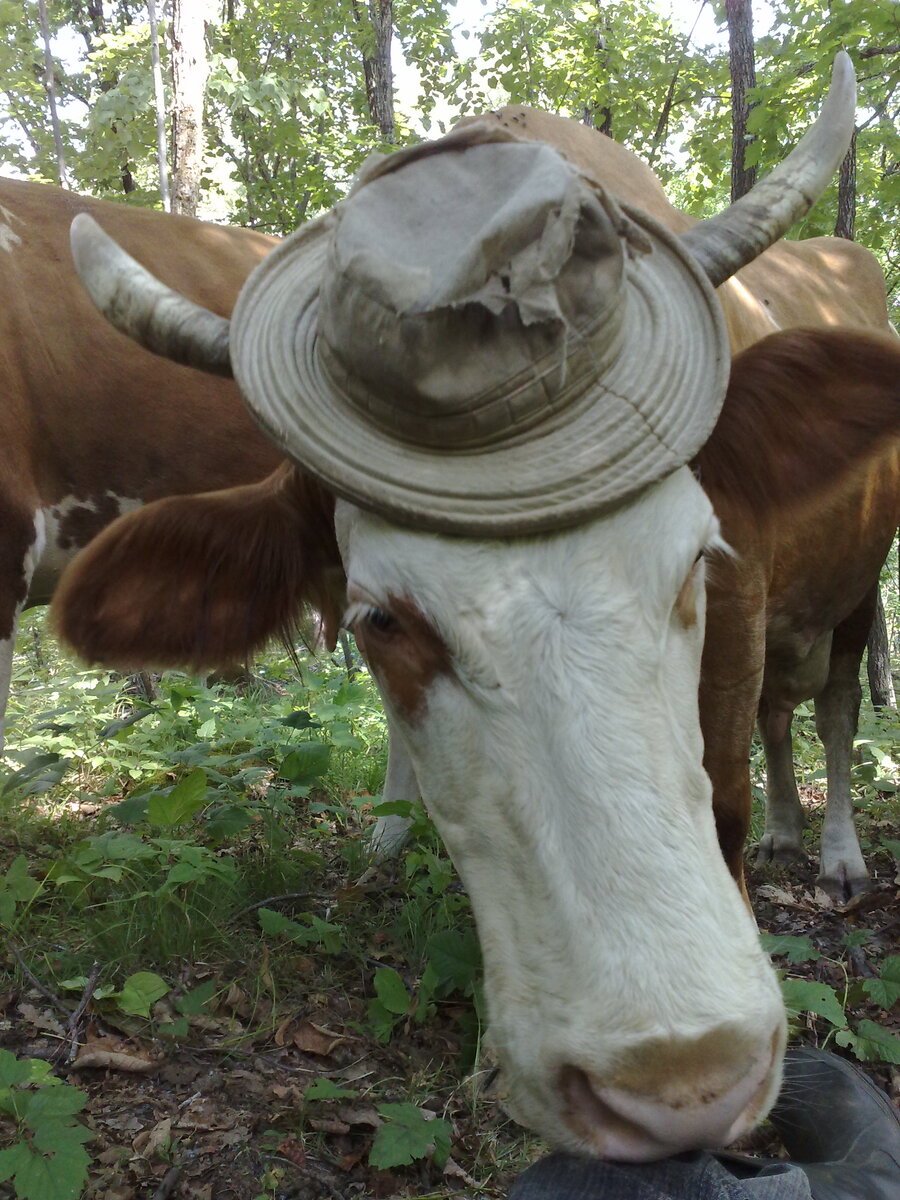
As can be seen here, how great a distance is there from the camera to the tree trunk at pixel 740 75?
7305mm

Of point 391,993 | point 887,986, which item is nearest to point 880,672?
point 887,986

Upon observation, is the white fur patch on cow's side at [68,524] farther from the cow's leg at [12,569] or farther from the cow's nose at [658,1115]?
the cow's nose at [658,1115]

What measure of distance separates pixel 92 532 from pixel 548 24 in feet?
37.1

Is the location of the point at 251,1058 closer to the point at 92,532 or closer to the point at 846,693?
the point at 92,532

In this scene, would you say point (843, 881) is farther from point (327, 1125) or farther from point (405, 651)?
point (405, 651)

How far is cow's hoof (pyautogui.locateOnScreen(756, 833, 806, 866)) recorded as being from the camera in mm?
4898

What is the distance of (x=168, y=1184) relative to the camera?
221 cm

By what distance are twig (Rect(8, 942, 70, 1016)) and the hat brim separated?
6.14ft

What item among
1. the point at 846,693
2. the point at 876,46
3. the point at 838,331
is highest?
the point at 876,46

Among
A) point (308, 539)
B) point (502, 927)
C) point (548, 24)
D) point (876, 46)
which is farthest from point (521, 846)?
point (548, 24)

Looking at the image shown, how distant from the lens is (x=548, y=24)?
40.7ft

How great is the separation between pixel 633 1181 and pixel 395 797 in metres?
3.25

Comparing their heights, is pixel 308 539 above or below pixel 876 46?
below

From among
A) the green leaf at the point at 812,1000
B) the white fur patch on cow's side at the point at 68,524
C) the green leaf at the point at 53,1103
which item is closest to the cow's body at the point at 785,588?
the green leaf at the point at 812,1000
